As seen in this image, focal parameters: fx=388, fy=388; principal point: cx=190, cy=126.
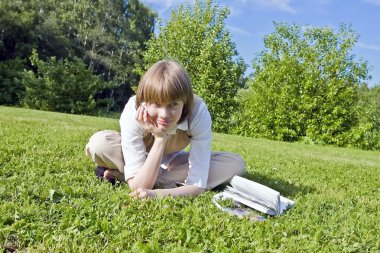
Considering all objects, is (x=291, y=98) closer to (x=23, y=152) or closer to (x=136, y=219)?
(x=23, y=152)

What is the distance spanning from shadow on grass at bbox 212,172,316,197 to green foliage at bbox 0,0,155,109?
96.8 ft

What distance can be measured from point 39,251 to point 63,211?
0.58m

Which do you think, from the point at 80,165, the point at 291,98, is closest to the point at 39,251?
the point at 80,165

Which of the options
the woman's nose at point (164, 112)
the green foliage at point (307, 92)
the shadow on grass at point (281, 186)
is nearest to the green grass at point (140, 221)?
the shadow on grass at point (281, 186)

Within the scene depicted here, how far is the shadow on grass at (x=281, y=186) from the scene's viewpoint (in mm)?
4020

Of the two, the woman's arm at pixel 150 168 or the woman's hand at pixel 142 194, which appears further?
the woman's arm at pixel 150 168

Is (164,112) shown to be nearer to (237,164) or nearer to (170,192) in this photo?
(170,192)

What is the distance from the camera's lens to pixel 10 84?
26.7 metres

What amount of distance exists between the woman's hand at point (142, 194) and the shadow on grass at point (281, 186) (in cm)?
92

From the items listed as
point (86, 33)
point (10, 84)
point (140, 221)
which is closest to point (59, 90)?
point (10, 84)

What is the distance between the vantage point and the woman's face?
295cm

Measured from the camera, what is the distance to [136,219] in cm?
258

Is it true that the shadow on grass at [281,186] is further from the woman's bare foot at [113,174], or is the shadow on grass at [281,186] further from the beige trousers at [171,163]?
the woman's bare foot at [113,174]

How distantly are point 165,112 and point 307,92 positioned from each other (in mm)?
17255
